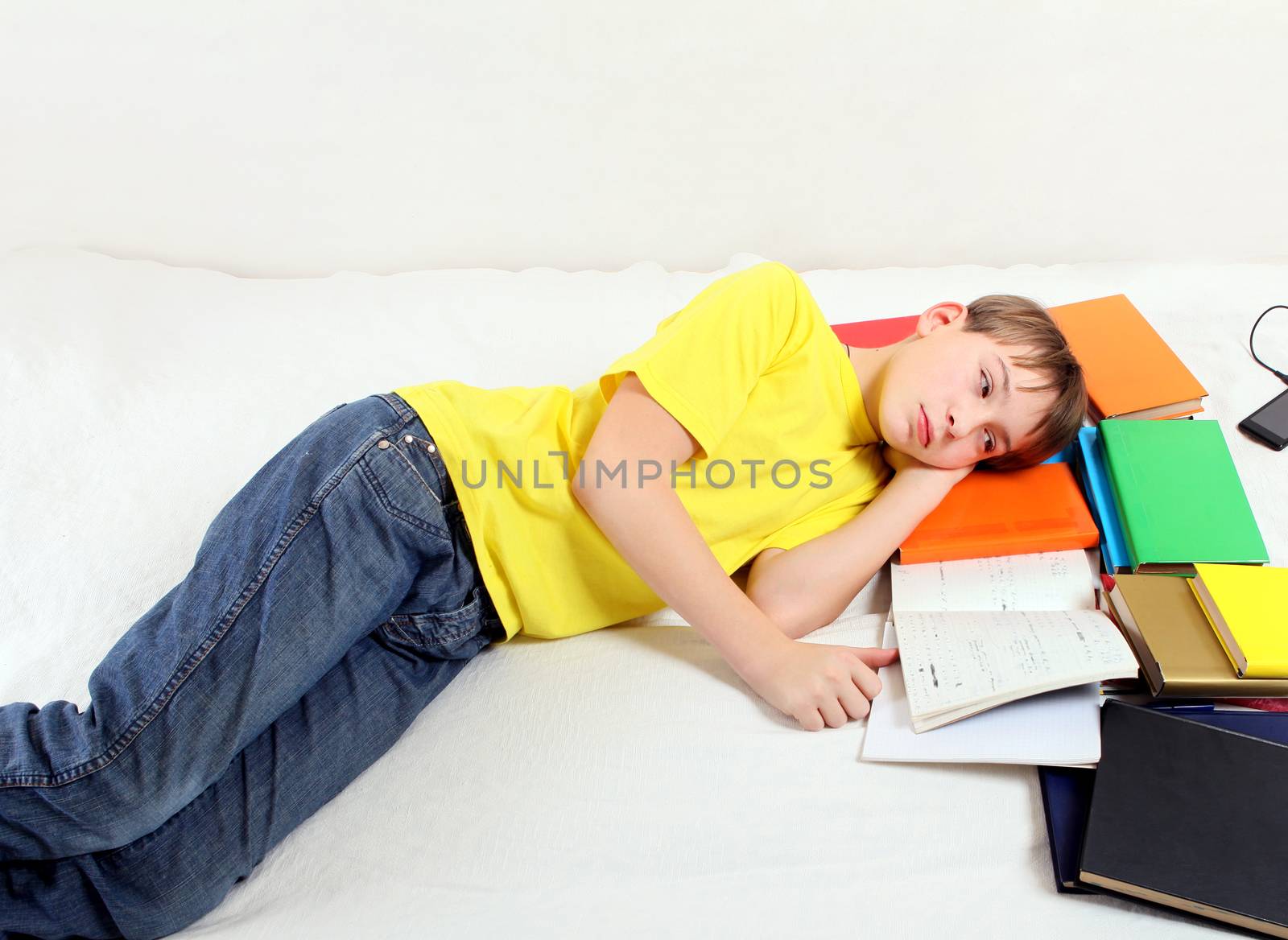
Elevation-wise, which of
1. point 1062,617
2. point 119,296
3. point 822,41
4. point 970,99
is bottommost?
point 1062,617

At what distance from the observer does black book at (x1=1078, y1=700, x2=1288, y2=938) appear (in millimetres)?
670

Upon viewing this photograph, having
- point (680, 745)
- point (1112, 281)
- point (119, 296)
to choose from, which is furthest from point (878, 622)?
point (119, 296)

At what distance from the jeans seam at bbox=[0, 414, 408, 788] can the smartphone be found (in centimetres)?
105

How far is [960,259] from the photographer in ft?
5.52

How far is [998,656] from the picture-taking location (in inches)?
32.7

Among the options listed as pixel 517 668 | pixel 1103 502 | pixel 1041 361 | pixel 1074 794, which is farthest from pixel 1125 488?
pixel 517 668

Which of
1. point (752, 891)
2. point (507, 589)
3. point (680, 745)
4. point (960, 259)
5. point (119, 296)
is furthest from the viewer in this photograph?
point (960, 259)

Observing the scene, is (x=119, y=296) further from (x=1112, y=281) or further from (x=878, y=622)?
(x=1112, y=281)

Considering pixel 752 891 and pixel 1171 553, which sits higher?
pixel 1171 553

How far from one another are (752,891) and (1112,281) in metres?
1.22

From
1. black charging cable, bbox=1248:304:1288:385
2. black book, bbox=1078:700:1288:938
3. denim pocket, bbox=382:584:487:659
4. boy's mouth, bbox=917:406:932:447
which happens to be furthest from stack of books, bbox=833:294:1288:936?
denim pocket, bbox=382:584:487:659

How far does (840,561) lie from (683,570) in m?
0.21

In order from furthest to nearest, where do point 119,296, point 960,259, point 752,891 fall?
point 960,259, point 119,296, point 752,891

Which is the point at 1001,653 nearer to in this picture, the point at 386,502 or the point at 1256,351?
the point at 386,502
